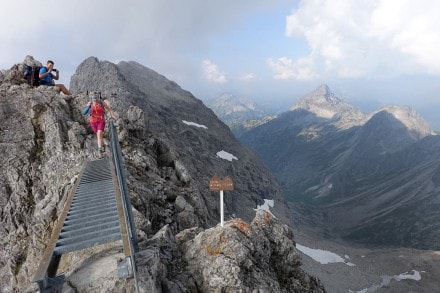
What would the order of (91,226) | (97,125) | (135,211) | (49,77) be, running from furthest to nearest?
(49,77) → (97,125) → (135,211) → (91,226)

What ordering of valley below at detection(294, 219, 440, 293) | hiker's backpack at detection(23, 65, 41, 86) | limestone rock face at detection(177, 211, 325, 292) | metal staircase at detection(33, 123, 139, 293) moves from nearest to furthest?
metal staircase at detection(33, 123, 139, 293), limestone rock face at detection(177, 211, 325, 292), hiker's backpack at detection(23, 65, 41, 86), valley below at detection(294, 219, 440, 293)

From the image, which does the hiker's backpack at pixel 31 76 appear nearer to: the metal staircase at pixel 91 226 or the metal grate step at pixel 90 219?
the metal grate step at pixel 90 219

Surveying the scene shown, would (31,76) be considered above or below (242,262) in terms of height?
above

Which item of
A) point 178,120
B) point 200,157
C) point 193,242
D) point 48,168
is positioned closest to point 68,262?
point 193,242

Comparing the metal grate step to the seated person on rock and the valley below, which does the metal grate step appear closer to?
the seated person on rock

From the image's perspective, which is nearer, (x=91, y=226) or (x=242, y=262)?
A: (x=91, y=226)

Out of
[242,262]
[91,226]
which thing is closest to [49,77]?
[91,226]

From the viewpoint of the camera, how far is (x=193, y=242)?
1533 centimetres

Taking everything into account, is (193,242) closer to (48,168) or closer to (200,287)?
(200,287)

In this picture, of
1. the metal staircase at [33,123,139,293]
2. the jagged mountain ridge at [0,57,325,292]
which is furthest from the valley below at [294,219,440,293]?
the metal staircase at [33,123,139,293]

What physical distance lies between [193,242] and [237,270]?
2.37m

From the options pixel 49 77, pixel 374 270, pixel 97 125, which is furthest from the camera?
pixel 374 270

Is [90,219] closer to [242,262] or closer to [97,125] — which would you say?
[242,262]

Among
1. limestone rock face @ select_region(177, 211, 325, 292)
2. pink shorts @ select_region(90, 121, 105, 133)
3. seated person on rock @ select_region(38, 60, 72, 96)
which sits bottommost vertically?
limestone rock face @ select_region(177, 211, 325, 292)
